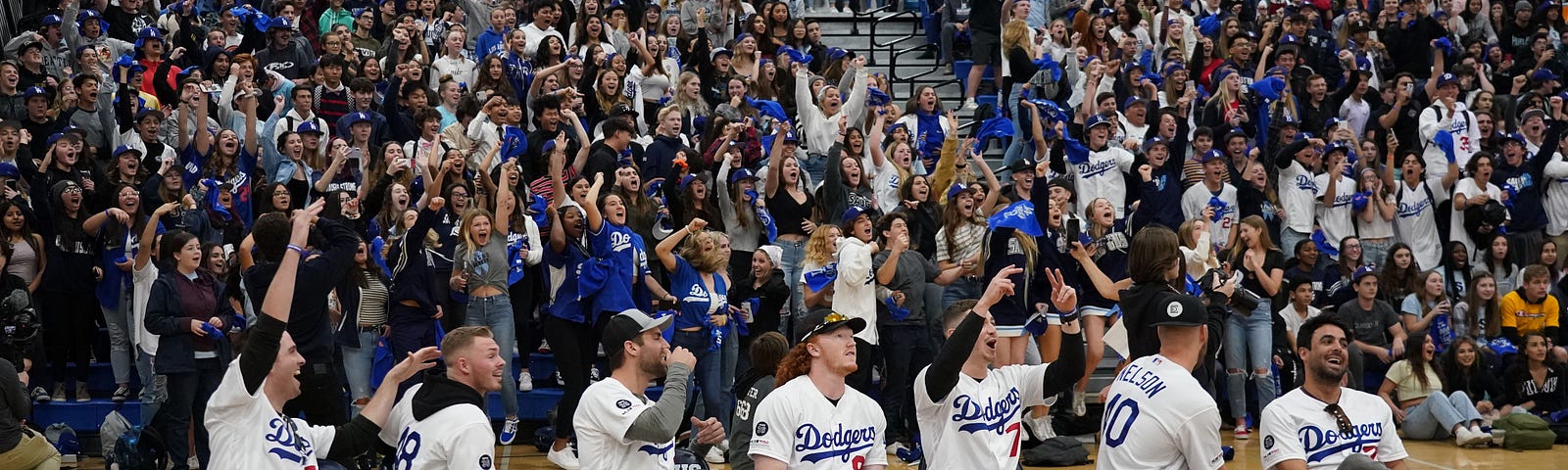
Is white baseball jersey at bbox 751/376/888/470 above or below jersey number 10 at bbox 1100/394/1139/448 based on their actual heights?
below

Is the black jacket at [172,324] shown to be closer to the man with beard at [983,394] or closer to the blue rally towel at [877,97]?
the man with beard at [983,394]

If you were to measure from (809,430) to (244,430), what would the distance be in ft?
6.74

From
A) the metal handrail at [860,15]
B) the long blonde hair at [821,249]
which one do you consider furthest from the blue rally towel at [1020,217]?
the metal handrail at [860,15]

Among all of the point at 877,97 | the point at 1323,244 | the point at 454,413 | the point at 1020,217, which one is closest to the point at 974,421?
the point at 454,413

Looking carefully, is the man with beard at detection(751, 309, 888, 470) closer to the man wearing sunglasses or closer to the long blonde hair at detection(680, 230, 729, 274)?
the man wearing sunglasses

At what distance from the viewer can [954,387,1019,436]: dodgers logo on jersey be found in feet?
20.7

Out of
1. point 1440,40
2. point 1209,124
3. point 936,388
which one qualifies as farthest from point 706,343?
point 1440,40

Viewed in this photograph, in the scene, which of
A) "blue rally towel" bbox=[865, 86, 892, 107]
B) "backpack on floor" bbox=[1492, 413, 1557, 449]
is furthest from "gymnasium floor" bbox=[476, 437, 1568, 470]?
"blue rally towel" bbox=[865, 86, 892, 107]

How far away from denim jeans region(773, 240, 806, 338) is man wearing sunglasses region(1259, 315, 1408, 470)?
5830mm

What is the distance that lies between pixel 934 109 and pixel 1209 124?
2.89 m

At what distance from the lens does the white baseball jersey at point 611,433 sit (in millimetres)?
5875

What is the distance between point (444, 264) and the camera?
11.1m

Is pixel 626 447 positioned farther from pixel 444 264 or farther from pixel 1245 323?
pixel 1245 323

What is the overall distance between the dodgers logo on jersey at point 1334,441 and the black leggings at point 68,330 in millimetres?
9101
